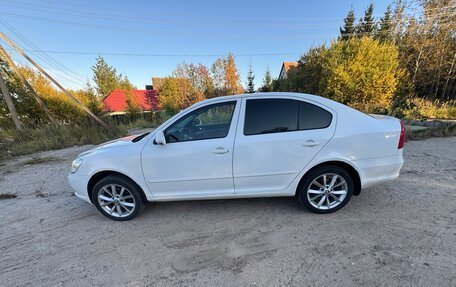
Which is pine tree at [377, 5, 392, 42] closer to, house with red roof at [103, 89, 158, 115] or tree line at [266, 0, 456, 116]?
tree line at [266, 0, 456, 116]

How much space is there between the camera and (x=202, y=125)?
124 inches

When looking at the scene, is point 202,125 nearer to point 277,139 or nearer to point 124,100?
point 277,139

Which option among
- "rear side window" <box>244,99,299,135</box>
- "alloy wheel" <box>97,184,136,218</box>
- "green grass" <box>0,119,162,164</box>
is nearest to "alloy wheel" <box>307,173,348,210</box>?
"rear side window" <box>244,99,299,135</box>

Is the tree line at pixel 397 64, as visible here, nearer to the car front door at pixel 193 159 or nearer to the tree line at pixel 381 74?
the tree line at pixel 381 74

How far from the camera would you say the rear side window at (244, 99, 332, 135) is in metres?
2.75

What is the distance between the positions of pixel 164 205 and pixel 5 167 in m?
6.11

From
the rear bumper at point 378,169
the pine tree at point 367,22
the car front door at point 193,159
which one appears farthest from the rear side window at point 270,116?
the pine tree at point 367,22

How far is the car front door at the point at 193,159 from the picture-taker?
9.04 feet

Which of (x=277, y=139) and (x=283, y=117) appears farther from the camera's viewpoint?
(x=283, y=117)

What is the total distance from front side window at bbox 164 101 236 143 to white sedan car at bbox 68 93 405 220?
14 mm

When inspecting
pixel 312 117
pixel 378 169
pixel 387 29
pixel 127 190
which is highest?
pixel 387 29

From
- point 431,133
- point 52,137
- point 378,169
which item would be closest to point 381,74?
point 431,133

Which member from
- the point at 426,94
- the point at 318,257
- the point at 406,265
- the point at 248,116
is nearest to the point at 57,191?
the point at 248,116

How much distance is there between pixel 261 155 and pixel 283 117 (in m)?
0.57
